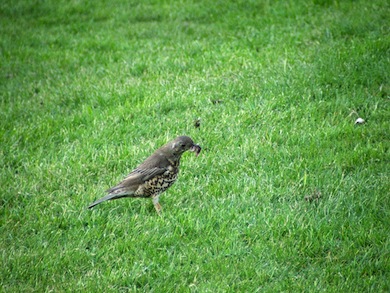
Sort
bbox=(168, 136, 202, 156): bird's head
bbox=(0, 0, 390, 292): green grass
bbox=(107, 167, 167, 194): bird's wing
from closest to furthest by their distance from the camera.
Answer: bbox=(0, 0, 390, 292): green grass < bbox=(107, 167, 167, 194): bird's wing < bbox=(168, 136, 202, 156): bird's head

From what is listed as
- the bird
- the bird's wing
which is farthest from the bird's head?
the bird's wing

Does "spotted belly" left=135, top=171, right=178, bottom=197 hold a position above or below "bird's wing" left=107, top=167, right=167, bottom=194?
below

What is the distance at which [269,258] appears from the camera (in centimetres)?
519

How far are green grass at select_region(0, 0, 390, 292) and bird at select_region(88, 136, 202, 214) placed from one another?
22 centimetres

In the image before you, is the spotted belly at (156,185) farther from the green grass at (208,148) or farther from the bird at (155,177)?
the green grass at (208,148)

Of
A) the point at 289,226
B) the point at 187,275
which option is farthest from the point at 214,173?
the point at 187,275

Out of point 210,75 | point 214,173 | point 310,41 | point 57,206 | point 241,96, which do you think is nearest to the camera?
point 57,206

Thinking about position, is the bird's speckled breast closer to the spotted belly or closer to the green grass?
the spotted belly

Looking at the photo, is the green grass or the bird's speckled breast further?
the bird's speckled breast

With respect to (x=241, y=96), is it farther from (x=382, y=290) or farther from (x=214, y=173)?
(x=382, y=290)

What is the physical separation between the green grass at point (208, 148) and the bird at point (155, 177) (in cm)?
22

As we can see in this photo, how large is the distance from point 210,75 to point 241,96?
2.72 ft

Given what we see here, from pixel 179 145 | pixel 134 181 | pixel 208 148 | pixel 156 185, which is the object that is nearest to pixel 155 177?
pixel 156 185

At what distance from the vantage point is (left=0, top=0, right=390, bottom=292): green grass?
515cm
